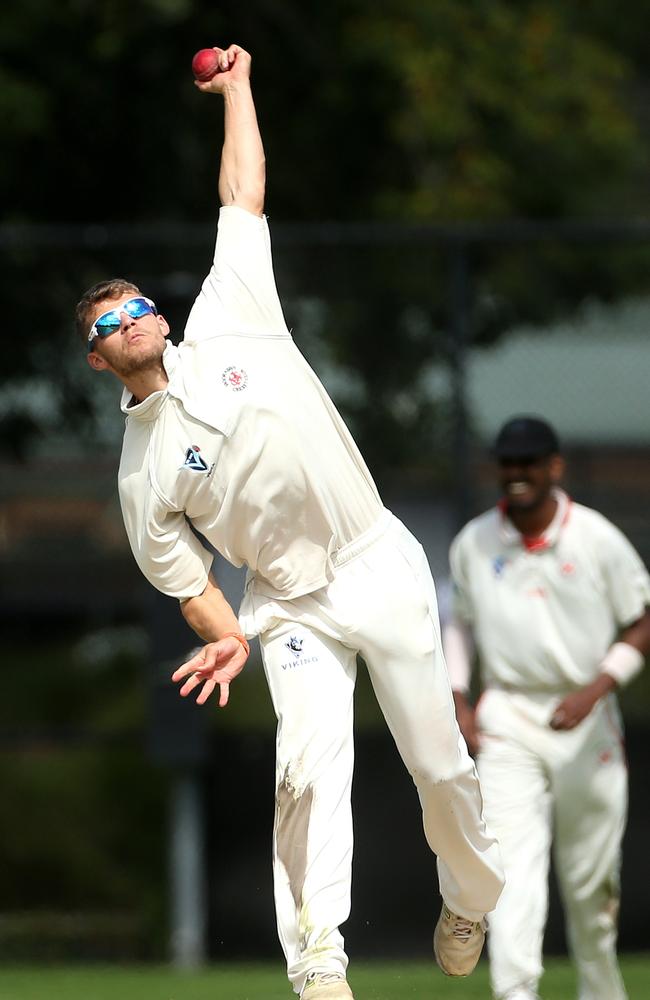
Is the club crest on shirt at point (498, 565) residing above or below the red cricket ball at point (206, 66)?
below

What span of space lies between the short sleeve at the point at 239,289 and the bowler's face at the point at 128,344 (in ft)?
0.49

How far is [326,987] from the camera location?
530 cm

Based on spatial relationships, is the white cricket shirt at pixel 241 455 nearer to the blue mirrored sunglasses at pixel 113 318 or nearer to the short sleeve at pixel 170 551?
the short sleeve at pixel 170 551

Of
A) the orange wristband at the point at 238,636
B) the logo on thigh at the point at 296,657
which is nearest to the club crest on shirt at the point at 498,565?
the logo on thigh at the point at 296,657

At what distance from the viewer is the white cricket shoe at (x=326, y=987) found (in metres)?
5.26

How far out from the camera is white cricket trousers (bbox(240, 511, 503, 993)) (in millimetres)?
5527

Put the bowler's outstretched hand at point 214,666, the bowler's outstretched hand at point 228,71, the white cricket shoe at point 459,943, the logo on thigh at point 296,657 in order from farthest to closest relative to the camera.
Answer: the white cricket shoe at point 459,943
the bowler's outstretched hand at point 228,71
the logo on thigh at point 296,657
the bowler's outstretched hand at point 214,666

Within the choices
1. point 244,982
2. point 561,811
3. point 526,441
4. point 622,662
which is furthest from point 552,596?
point 244,982

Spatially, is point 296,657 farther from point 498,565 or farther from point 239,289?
point 498,565

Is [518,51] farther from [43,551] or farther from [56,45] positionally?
[43,551]

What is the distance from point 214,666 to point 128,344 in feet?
3.27

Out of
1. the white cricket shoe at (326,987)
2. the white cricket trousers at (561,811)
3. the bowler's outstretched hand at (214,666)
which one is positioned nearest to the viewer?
the white cricket shoe at (326,987)

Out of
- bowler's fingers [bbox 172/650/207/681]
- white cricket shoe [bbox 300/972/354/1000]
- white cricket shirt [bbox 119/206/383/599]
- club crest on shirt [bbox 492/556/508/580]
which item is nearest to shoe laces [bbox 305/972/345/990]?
white cricket shoe [bbox 300/972/354/1000]

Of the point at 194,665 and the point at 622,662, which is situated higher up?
the point at 194,665
